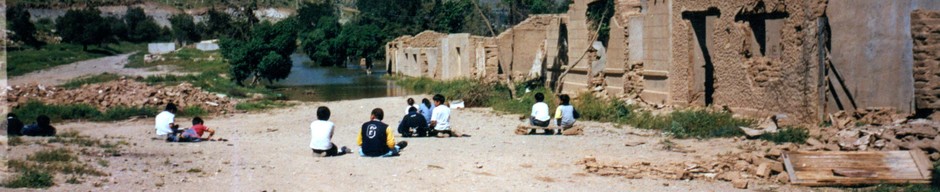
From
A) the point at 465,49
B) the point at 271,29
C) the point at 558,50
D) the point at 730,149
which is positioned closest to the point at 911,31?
the point at 730,149

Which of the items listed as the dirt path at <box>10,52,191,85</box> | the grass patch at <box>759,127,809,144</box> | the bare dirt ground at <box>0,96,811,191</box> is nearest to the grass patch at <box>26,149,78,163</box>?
the bare dirt ground at <box>0,96,811,191</box>

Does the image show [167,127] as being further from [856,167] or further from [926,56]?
[926,56]

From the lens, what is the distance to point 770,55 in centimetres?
1727

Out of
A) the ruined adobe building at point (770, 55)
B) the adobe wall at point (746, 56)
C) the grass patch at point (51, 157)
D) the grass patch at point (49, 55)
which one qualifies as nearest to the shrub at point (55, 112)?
the grass patch at point (51, 157)

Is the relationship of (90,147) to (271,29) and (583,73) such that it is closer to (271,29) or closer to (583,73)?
(583,73)

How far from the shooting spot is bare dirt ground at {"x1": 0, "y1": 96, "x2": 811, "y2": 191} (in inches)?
432

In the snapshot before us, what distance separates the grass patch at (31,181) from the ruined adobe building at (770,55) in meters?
10.7

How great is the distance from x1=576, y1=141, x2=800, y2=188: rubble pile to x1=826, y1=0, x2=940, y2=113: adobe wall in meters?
3.20

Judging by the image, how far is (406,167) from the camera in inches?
493

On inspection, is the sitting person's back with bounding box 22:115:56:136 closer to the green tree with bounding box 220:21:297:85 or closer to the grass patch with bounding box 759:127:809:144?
the grass patch with bounding box 759:127:809:144

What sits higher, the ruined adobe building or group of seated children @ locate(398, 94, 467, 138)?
the ruined adobe building

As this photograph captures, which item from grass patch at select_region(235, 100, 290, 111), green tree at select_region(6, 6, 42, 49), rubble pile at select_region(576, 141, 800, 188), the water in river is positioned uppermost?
green tree at select_region(6, 6, 42, 49)

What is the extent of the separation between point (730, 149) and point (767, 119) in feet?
9.04

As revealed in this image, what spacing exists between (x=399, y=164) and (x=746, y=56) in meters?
7.65
